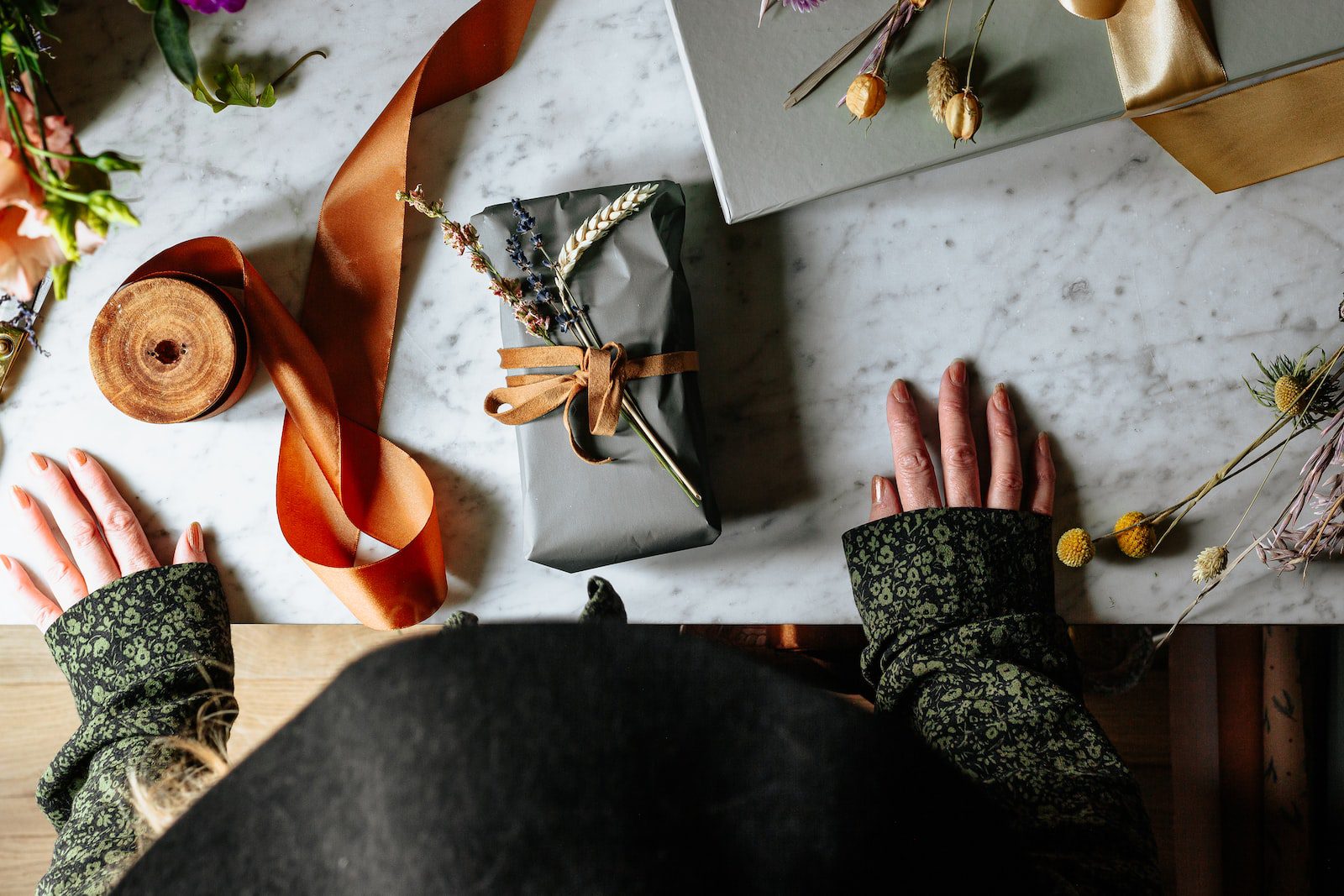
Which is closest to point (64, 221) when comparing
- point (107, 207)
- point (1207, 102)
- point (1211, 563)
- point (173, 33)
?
point (107, 207)

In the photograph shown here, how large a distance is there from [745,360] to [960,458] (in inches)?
9.3

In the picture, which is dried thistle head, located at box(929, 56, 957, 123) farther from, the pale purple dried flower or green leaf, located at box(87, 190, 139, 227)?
green leaf, located at box(87, 190, 139, 227)

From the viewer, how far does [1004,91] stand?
66 centimetres

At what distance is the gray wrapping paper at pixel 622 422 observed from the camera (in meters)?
0.79

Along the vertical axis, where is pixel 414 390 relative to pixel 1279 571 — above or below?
above

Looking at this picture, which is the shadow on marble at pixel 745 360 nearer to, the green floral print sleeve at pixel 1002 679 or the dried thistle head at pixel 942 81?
the green floral print sleeve at pixel 1002 679

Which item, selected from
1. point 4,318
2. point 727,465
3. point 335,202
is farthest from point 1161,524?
point 4,318

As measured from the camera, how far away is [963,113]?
63cm

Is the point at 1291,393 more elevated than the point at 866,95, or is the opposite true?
the point at 866,95

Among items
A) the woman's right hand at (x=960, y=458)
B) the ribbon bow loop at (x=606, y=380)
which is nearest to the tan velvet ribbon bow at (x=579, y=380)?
the ribbon bow loop at (x=606, y=380)

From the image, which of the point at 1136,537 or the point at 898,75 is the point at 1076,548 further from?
the point at 898,75

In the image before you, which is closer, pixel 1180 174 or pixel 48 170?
pixel 48 170

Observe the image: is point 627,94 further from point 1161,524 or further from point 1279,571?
point 1279,571

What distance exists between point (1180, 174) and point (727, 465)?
0.53 metres
